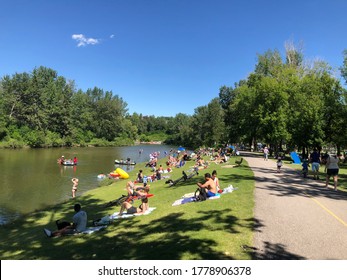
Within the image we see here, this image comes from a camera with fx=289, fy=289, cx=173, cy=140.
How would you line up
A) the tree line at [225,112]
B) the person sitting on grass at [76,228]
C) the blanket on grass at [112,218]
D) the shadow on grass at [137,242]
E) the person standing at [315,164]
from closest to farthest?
the shadow on grass at [137,242] < the person sitting on grass at [76,228] < the blanket on grass at [112,218] < the person standing at [315,164] < the tree line at [225,112]

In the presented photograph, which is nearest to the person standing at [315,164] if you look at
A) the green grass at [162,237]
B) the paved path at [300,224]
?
the paved path at [300,224]

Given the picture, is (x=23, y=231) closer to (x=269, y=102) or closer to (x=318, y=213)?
(x=318, y=213)

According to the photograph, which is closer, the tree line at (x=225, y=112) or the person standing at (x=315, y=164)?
the person standing at (x=315, y=164)

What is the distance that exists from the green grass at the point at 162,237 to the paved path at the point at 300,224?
0.44 m

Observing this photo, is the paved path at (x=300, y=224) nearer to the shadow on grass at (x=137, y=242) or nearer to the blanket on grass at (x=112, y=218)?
the shadow on grass at (x=137, y=242)

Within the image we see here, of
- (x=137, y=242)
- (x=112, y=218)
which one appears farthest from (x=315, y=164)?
(x=137, y=242)

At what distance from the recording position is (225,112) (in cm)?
7881

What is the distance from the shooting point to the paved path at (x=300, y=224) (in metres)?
6.62

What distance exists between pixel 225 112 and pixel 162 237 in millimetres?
72825

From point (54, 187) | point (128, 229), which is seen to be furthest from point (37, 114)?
point (128, 229)

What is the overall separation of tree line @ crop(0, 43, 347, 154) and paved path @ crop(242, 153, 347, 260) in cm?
2215

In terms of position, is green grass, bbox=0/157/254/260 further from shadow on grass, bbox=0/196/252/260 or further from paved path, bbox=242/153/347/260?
paved path, bbox=242/153/347/260

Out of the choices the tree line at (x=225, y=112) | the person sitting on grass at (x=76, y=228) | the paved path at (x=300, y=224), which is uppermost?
the tree line at (x=225, y=112)

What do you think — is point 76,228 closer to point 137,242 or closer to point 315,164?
point 137,242
